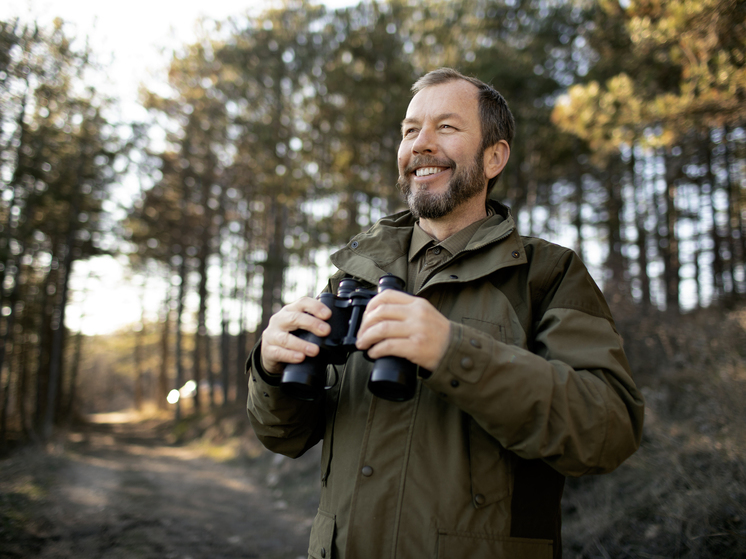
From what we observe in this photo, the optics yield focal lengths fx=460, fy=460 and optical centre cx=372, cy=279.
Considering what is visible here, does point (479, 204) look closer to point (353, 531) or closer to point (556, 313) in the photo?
point (556, 313)

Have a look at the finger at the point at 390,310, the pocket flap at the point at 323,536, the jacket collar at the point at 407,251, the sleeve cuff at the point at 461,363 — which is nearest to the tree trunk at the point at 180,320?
the jacket collar at the point at 407,251

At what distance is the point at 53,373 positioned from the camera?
1422 centimetres

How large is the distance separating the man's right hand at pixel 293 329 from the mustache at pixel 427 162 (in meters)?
0.75

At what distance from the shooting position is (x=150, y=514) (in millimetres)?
6449

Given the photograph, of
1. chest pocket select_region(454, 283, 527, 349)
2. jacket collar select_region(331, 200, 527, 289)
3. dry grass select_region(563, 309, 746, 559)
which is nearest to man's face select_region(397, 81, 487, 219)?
jacket collar select_region(331, 200, 527, 289)

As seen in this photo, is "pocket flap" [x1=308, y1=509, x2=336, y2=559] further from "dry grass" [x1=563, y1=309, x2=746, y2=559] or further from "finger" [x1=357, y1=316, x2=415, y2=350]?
"dry grass" [x1=563, y1=309, x2=746, y2=559]

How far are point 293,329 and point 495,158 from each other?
3.65 feet

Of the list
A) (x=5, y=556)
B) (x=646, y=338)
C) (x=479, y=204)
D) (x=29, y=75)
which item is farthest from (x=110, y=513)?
(x=29, y=75)

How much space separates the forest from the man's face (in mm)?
5022

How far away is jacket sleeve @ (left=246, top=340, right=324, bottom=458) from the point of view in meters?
1.53

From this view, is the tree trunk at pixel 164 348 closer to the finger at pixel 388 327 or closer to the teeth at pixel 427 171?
the teeth at pixel 427 171

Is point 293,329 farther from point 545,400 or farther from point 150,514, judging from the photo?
point 150,514

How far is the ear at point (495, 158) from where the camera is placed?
1859 millimetres

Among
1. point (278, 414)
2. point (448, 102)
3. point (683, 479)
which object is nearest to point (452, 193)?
point (448, 102)
